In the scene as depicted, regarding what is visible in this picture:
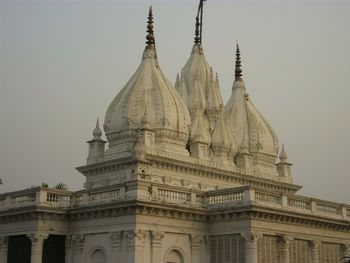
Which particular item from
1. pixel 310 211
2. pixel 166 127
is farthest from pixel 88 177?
pixel 310 211

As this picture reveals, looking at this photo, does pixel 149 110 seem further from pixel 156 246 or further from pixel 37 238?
pixel 156 246

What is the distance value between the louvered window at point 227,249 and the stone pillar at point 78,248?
652 centimetres

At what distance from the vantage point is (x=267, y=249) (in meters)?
32.1

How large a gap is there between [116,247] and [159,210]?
2661 millimetres

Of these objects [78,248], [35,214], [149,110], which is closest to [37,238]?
[35,214]

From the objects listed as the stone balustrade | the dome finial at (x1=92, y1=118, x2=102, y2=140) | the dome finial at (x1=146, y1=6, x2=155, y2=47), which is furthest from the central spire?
the stone balustrade

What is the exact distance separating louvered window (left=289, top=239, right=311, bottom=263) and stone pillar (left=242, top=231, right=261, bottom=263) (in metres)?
3.10

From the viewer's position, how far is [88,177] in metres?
43.1

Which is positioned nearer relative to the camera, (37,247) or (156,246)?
(156,246)

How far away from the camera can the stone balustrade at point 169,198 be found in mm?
31375

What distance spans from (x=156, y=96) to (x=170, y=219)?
525 inches

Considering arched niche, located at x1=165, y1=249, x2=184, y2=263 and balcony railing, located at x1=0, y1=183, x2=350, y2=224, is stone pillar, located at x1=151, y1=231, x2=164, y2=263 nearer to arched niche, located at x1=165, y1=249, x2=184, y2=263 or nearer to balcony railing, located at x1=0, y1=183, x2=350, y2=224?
arched niche, located at x1=165, y1=249, x2=184, y2=263

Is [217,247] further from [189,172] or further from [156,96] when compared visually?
[156,96]

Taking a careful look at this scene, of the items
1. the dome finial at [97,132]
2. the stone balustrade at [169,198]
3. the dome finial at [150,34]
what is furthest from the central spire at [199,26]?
the stone balustrade at [169,198]
